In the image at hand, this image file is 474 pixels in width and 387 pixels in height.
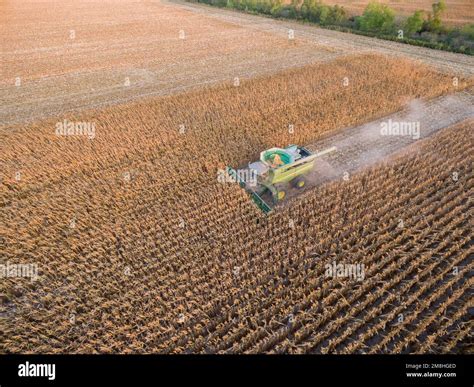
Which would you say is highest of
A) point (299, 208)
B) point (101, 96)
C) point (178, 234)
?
point (101, 96)

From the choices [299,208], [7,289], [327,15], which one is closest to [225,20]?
[327,15]

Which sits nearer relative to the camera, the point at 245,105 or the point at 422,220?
the point at 422,220

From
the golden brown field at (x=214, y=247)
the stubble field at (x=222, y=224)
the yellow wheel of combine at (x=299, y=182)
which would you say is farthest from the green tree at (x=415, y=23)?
the yellow wheel of combine at (x=299, y=182)

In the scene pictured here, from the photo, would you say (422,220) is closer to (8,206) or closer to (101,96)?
(8,206)

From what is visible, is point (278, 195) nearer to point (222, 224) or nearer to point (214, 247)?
point (222, 224)

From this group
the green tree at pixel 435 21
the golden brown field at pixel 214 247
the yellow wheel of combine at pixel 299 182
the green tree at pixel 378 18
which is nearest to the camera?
the golden brown field at pixel 214 247

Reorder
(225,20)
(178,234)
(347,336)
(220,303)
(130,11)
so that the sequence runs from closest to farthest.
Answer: (347,336), (220,303), (178,234), (225,20), (130,11)

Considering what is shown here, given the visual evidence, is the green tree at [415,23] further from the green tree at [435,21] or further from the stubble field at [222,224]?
the stubble field at [222,224]

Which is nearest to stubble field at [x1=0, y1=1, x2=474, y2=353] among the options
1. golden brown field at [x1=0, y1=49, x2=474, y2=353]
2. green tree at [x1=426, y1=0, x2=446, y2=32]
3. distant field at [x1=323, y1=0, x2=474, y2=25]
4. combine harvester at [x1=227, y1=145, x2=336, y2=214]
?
golden brown field at [x1=0, y1=49, x2=474, y2=353]
